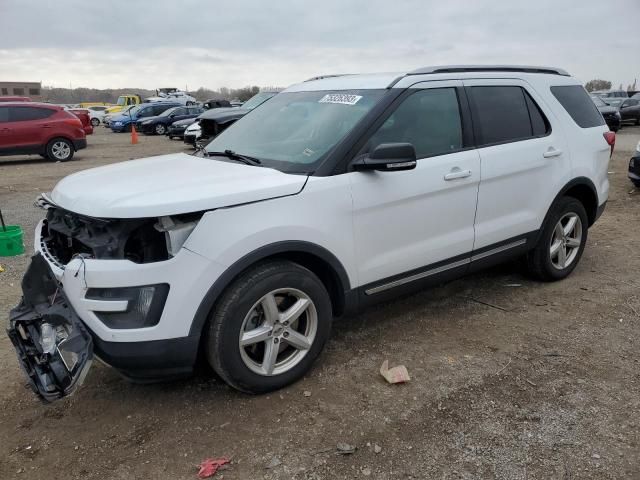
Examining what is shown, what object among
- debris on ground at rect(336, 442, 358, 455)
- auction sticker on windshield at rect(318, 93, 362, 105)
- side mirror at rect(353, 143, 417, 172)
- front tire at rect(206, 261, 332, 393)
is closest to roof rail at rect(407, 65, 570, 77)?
auction sticker on windshield at rect(318, 93, 362, 105)

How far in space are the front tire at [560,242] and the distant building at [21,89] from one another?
6483 centimetres

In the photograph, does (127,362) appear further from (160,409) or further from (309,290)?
(309,290)

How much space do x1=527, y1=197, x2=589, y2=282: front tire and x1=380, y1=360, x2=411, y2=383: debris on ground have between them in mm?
1998

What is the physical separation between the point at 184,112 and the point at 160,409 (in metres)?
26.5

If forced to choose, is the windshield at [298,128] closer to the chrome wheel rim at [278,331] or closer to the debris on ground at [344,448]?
the chrome wheel rim at [278,331]

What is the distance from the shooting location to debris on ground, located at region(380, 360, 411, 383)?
3.29 metres

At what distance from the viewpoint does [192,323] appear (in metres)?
2.76

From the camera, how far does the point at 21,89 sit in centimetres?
6062

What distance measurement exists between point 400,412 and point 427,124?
1920 millimetres

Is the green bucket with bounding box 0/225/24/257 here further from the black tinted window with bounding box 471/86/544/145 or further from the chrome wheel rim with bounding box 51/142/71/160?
the chrome wheel rim with bounding box 51/142/71/160

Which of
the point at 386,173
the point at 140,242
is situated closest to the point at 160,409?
the point at 140,242

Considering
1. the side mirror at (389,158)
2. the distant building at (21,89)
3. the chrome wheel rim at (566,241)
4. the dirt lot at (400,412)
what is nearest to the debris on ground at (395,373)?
the dirt lot at (400,412)

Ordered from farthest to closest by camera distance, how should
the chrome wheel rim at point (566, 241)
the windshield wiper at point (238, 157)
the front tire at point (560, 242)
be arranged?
the chrome wheel rim at point (566, 241) < the front tire at point (560, 242) < the windshield wiper at point (238, 157)

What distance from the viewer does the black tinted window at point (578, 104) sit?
15.5 feet
